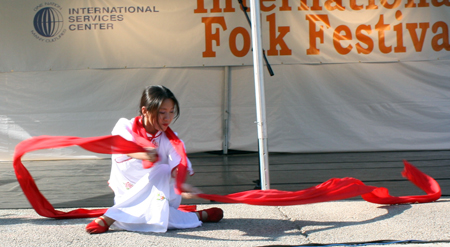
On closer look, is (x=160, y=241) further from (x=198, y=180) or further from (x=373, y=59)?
(x=373, y=59)

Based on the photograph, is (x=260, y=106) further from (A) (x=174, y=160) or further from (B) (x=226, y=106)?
(B) (x=226, y=106)

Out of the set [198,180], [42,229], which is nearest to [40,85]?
[198,180]

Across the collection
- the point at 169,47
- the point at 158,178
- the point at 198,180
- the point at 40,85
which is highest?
the point at 169,47

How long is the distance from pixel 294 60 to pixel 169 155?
3.62 m

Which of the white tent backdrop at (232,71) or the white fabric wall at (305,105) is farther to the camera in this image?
the white fabric wall at (305,105)

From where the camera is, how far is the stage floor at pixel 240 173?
293cm

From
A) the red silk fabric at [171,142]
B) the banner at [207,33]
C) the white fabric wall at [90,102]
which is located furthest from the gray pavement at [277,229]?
the banner at [207,33]

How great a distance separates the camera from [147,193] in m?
1.92

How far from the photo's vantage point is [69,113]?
5234mm

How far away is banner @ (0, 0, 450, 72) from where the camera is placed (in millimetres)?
5086

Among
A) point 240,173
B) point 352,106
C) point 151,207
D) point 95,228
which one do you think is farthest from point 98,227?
point 352,106

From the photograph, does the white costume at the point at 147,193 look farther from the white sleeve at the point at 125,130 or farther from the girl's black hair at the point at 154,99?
the girl's black hair at the point at 154,99

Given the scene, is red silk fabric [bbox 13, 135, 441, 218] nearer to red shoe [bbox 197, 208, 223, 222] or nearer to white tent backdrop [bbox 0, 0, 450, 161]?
red shoe [bbox 197, 208, 223, 222]

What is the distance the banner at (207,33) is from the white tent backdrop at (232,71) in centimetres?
1
